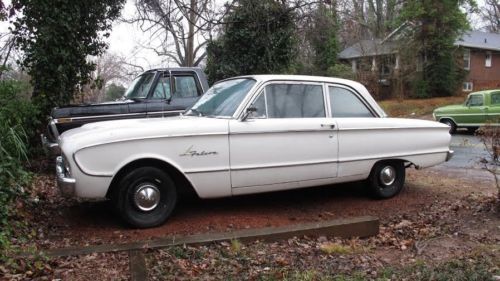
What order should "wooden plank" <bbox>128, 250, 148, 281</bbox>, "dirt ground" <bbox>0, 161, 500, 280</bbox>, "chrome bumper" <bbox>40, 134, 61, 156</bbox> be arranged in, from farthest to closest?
"chrome bumper" <bbox>40, 134, 61, 156</bbox>, "dirt ground" <bbox>0, 161, 500, 280</bbox>, "wooden plank" <bbox>128, 250, 148, 281</bbox>

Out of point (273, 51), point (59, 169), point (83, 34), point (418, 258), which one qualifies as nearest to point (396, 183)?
point (418, 258)

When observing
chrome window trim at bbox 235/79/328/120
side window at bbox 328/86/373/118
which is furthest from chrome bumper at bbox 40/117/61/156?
side window at bbox 328/86/373/118

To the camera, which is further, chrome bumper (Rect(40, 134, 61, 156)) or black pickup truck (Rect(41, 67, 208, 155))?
black pickup truck (Rect(41, 67, 208, 155))

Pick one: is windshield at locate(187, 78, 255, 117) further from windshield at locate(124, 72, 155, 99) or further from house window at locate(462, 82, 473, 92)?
house window at locate(462, 82, 473, 92)

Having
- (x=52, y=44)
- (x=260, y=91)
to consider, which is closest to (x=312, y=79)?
(x=260, y=91)

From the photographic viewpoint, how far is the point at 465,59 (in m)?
39.6

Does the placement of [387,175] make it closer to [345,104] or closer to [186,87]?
[345,104]

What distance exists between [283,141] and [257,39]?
33.0ft

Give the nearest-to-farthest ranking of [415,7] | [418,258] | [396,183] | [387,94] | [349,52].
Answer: [418,258], [396,183], [415,7], [387,94], [349,52]

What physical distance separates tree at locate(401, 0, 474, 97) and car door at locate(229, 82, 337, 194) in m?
28.1

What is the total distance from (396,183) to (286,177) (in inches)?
77.4

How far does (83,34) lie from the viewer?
12.1 metres

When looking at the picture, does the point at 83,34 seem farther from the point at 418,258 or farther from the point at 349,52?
the point at 349,52

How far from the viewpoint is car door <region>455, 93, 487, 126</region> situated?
795 inches
